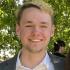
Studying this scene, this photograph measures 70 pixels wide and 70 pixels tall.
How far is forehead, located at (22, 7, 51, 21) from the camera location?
11.1 ft

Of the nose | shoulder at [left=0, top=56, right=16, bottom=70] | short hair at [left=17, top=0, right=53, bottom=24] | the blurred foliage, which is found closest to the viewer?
the nose

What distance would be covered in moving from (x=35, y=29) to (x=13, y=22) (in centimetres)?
912

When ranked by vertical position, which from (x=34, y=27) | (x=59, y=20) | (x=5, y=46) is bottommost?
(x=5, y=46)

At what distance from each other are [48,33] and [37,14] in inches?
9.0

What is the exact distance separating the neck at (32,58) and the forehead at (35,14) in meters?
0.37

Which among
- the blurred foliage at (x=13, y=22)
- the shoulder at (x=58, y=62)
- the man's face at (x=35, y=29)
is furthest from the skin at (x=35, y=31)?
the blurred foliage at (x=13, y=22)

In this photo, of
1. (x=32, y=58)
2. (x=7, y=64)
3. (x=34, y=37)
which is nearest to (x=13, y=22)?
(x=7, y=64)

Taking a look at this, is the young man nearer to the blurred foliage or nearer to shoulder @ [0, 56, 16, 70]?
shoulder @ [0, 56, 16, 70]

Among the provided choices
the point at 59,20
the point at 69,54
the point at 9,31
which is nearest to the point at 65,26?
the point at 59,20

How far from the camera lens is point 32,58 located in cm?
350

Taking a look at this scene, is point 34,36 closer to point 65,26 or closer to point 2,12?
point 2,12

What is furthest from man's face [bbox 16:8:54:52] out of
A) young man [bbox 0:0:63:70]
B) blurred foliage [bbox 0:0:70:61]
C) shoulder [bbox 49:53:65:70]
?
blurred foliage [bbox 0:0:70:61]

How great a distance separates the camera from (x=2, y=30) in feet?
46.1

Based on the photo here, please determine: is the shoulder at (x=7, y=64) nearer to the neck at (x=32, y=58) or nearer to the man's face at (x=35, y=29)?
the neck at (x=32, y=58)
